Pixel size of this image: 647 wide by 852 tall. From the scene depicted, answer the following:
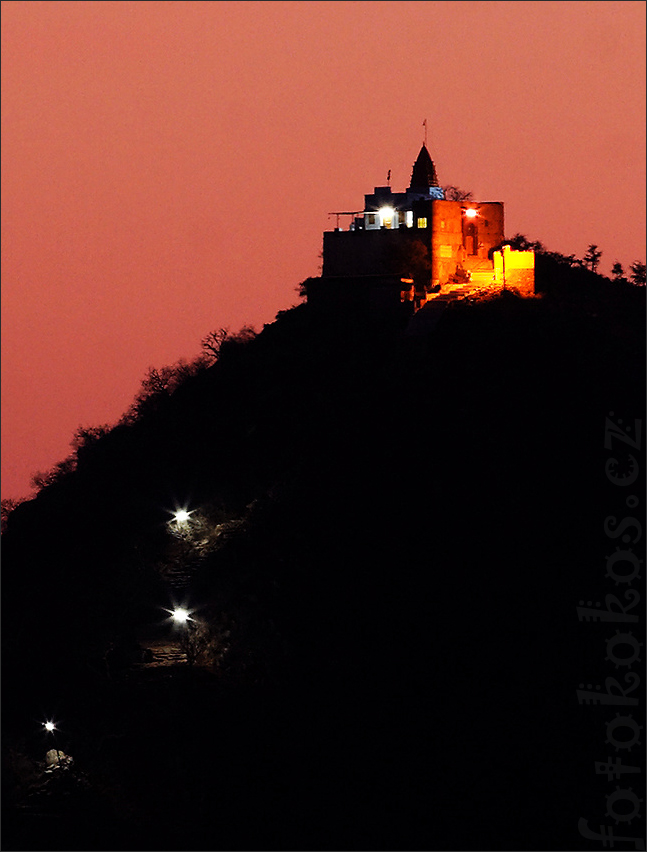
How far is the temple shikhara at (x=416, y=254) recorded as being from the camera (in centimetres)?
10144

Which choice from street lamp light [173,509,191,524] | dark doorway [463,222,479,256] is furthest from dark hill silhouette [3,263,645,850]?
dark doorway [463,222,479,256]

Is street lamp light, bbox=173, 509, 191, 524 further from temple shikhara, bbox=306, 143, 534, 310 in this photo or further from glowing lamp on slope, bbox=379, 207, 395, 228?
glowing lamp on slope, bbox=379, 207, 395, 228

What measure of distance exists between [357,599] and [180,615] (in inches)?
301

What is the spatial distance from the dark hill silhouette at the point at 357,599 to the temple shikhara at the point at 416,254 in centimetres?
155

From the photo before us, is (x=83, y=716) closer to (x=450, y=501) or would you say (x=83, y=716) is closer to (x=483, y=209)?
(x=450, y=501)

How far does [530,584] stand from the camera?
93.5 metres

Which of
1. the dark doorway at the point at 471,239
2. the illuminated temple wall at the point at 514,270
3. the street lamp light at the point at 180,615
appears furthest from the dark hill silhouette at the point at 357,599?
the dark doorway at the point at 471,239

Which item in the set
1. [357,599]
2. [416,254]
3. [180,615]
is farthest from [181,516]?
[416,254]

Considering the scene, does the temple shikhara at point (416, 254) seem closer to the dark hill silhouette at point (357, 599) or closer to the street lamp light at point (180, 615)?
the dark hill silhouette at point (357, 599)

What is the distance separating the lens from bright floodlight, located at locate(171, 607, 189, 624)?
3674 inches

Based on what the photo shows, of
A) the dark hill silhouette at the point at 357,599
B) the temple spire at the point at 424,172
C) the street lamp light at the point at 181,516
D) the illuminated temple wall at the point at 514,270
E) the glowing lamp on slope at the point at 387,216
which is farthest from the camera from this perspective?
the temple spire at the point at 424,172

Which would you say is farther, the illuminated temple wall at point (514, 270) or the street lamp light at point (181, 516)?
the illuminated temple wall at point (514, 270)

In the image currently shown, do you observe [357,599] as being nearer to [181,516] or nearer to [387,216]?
[181,516]

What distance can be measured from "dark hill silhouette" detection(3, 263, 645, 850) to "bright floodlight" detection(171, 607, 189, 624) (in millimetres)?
523
